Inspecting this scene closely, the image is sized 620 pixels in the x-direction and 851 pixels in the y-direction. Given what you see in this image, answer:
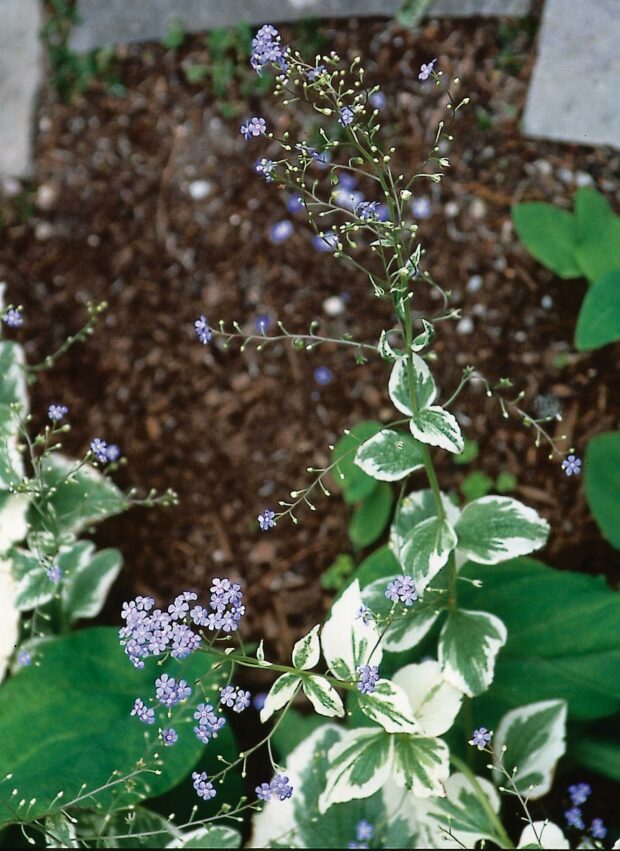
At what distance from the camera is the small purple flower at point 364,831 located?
1668 millimetres

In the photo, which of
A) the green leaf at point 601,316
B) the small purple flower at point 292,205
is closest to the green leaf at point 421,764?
the green leaf at point 601,316

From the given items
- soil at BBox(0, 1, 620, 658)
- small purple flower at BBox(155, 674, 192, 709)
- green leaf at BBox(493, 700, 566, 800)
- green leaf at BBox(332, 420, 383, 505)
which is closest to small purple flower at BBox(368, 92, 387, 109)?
soil at BBox(0, 1, 620, 658)

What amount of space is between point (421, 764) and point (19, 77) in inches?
84.7

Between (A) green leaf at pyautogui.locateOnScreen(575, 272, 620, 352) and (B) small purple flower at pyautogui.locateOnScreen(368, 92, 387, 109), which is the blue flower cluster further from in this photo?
(B) small purple flower at pyautogui.locateOnScreen(368, 92, 387, 109)

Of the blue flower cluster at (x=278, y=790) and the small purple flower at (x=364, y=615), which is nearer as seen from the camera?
the blue flower cluster at (x=278, y=790)

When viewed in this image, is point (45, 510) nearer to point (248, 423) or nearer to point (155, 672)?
point (155, 672)

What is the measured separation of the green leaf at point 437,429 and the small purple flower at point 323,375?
3.25 feet

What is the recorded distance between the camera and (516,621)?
171 cm

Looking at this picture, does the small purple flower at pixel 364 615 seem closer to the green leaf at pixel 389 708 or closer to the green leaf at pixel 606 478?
the green leaf at pixel 389 708

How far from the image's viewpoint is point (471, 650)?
1.48m

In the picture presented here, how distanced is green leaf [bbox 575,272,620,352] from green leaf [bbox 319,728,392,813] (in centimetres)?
74

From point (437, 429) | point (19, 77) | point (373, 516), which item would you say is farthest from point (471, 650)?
point (19, 77)

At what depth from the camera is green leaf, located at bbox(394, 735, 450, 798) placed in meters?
1.41

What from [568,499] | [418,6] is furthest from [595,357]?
[418,6]
